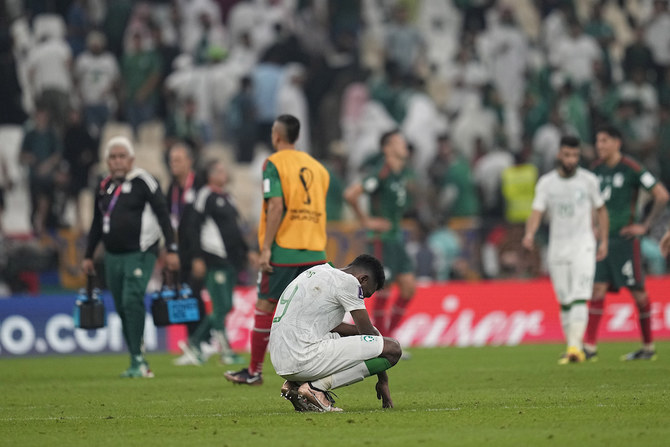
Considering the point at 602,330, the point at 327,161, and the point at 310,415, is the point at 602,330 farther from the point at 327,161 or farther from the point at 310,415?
the point at 310,415

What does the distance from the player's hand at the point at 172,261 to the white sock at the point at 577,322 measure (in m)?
4.76

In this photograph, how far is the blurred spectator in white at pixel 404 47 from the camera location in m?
29.4

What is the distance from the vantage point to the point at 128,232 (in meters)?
14.8

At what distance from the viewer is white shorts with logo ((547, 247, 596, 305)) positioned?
51.4 ft

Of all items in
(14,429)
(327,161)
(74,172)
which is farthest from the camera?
(327,161)

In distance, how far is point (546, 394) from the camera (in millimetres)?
11594

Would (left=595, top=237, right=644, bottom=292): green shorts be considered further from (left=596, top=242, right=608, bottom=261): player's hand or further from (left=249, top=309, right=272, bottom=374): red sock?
(left=249, top=309, right=272, bottom=374): red sock

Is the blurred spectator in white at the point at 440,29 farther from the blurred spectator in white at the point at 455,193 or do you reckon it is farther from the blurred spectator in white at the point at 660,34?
the blurred spectator in white at the point at 455,193

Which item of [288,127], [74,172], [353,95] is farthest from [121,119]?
[288,127]

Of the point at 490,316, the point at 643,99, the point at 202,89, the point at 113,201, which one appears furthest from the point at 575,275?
the point at 643,99

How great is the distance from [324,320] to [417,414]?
1.05 meters

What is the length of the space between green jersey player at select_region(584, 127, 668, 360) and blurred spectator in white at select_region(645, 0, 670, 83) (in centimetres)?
1403

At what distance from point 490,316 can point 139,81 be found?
31.1 ft

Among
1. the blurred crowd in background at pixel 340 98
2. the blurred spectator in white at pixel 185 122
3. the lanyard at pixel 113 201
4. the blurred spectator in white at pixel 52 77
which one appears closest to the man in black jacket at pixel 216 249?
the lanyard at pixel 113 201
